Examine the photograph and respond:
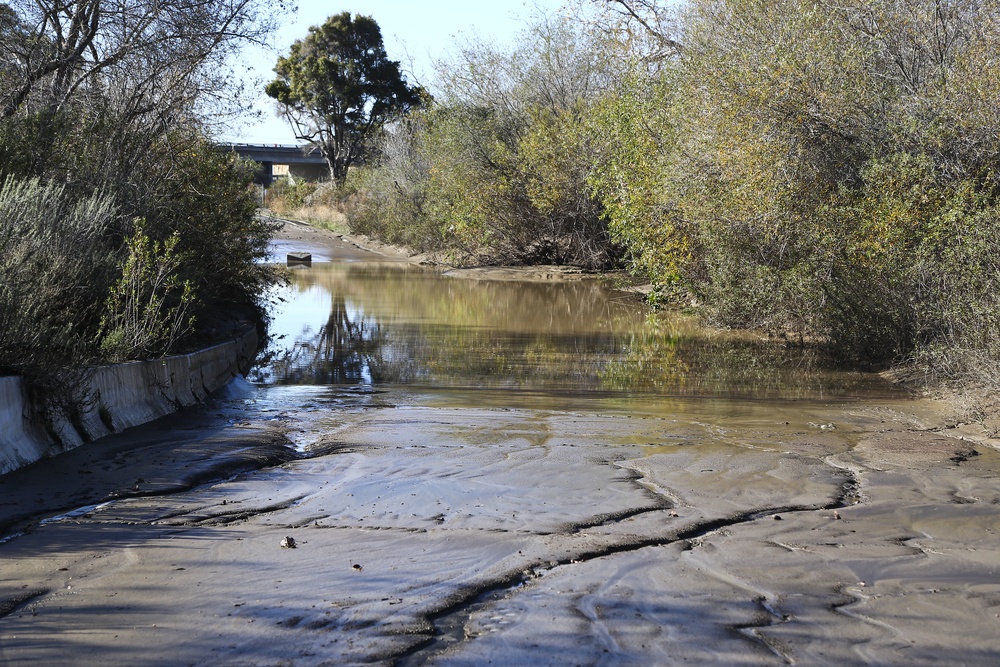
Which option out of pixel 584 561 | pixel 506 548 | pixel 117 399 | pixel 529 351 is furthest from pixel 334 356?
pixel 584 561

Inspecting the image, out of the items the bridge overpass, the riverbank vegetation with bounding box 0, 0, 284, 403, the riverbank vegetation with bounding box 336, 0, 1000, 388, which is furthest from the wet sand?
the bridge overpass

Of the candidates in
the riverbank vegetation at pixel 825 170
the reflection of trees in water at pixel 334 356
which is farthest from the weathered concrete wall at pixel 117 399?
the riverbank vegetation at pixel 825 170

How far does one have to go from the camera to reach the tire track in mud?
4.79 m

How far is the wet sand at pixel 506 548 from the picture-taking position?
15.8ft

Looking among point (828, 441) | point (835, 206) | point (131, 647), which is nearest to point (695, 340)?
point (835, 206)

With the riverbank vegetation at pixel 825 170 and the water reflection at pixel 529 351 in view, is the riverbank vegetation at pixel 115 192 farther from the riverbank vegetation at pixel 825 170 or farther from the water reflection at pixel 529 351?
the riverbank vegetation at pixel 825 170

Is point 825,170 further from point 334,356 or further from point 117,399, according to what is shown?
point 117,399

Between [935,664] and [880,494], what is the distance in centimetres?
335

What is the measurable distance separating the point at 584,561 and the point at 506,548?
521 mm

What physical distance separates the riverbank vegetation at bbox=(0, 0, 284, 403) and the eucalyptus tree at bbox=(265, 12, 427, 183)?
5614 centimetres

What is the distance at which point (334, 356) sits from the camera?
17.4 metres

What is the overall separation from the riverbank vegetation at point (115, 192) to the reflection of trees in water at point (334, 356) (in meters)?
1.22

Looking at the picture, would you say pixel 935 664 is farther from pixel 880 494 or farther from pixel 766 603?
pixel 880 494

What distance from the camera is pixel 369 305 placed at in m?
27.2
